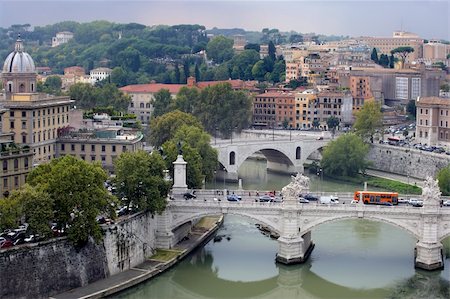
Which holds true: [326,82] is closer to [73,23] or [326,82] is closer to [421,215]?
[421,215]

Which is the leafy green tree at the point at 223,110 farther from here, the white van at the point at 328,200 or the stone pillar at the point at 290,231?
the stone pillar at the point at 290,231

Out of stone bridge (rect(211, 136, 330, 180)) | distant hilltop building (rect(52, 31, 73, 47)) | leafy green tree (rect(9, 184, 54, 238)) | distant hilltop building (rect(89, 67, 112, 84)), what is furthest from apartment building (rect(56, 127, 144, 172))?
distant hilltop building (rect(52, 31, 73, 47))

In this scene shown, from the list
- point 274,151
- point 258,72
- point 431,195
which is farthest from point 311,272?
point 258,72

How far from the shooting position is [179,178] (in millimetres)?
25641

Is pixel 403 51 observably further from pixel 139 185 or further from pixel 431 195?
pixel 139 185

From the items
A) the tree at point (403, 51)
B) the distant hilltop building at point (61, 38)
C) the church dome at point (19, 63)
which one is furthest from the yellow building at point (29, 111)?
the distant hilltop building at point (61, 38)

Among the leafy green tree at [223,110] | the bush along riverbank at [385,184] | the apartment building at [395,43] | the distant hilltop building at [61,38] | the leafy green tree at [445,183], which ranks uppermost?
the distant hilltop building at [61,38]

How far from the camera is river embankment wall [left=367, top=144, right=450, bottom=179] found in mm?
37125

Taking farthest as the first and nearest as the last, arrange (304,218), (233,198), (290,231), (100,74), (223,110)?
(100,74) → (223,110) → (233,198) → (304,218) → (290,231)

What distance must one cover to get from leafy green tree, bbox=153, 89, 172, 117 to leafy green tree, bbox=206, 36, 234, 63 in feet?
94.8

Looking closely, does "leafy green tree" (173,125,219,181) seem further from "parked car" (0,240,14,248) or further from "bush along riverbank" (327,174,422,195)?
"parked car" (0,240,14,248)

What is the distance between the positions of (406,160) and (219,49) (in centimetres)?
4454

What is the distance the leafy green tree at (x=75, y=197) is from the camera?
67.8 feet

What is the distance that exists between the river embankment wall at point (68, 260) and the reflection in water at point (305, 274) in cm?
87
